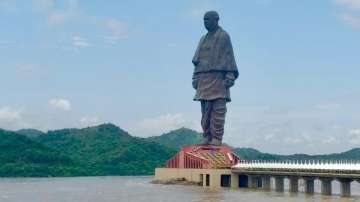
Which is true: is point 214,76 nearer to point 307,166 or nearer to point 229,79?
point 229,79

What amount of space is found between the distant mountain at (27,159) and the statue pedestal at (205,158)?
2057 inches

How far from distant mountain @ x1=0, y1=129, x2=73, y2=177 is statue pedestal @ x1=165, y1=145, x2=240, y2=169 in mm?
52257

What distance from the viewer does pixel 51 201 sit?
227 feet

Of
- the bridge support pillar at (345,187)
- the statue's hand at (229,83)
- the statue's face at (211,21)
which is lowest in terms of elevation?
the bridge support pillar at (345,187)

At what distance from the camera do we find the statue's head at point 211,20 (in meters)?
121

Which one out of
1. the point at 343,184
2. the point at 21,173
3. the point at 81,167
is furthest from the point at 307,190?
the point at 81,167

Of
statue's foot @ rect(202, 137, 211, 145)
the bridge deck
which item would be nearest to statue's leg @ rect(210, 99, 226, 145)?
statue's foot @ rect(202, 137, 211, 145)

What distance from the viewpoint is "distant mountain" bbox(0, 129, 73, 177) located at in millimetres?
159625

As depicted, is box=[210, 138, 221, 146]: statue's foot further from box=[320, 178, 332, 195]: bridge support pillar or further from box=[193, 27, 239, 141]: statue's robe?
box=[320, 178, 332, 195]: bridge support pillar

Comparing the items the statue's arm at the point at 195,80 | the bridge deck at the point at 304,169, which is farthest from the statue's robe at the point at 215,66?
the bridge deck at the point at 304,169

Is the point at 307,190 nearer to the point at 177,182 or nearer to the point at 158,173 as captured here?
the point at 177,182

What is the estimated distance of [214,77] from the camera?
393 feet

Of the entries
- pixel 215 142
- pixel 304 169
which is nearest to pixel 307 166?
pixel 304 169

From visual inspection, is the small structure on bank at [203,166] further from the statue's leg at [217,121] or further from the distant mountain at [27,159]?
the distant mountain at [27,159]
